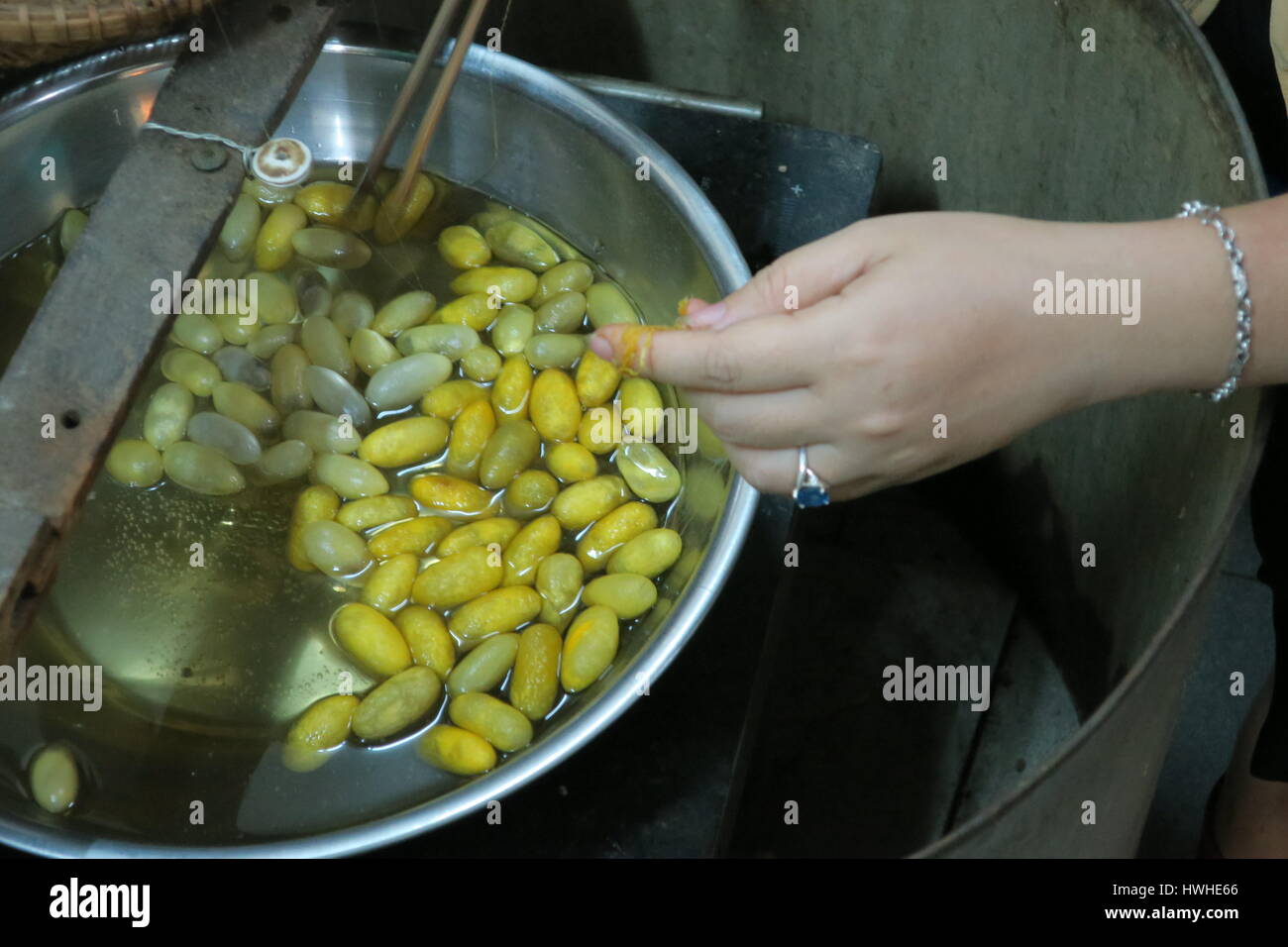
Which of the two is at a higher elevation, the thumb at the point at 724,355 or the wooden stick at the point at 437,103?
the wooden stick at the point at 437,103

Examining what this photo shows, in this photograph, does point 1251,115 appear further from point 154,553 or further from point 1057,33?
point 154,553

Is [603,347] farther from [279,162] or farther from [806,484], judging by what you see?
[279,162]

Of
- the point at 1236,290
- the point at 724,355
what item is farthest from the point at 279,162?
the point at 1236,290

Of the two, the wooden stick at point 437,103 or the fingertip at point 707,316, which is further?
the wooden stick at point 437,103

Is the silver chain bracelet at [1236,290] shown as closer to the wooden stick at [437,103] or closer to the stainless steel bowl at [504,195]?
the stainless steel bowl at [504,195]

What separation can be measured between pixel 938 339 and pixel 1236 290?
0.14 meters

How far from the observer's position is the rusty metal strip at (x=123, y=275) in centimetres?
54

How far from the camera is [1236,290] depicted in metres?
0.52

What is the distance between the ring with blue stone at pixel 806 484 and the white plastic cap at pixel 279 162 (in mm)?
362

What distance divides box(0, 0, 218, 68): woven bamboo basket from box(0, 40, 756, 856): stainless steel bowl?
0.10m

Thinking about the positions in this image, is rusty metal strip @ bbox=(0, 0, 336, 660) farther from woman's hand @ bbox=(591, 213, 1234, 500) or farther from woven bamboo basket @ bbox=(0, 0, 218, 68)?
woman's hand @ bbox=(591, 213, 1234, 500)

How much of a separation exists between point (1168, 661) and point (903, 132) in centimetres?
60

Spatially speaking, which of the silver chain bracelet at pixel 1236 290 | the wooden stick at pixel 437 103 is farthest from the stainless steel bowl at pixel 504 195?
the silver chain bracelet at pixel 1236 290

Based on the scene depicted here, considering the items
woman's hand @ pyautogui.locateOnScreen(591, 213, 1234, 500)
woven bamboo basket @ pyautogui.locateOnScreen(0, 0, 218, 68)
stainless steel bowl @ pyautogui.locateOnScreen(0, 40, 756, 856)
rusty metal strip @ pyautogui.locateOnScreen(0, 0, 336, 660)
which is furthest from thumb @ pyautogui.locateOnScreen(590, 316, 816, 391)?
woven bamboo basket @ pyautogui.locateOnScreen(0, 0, 218, 68)
